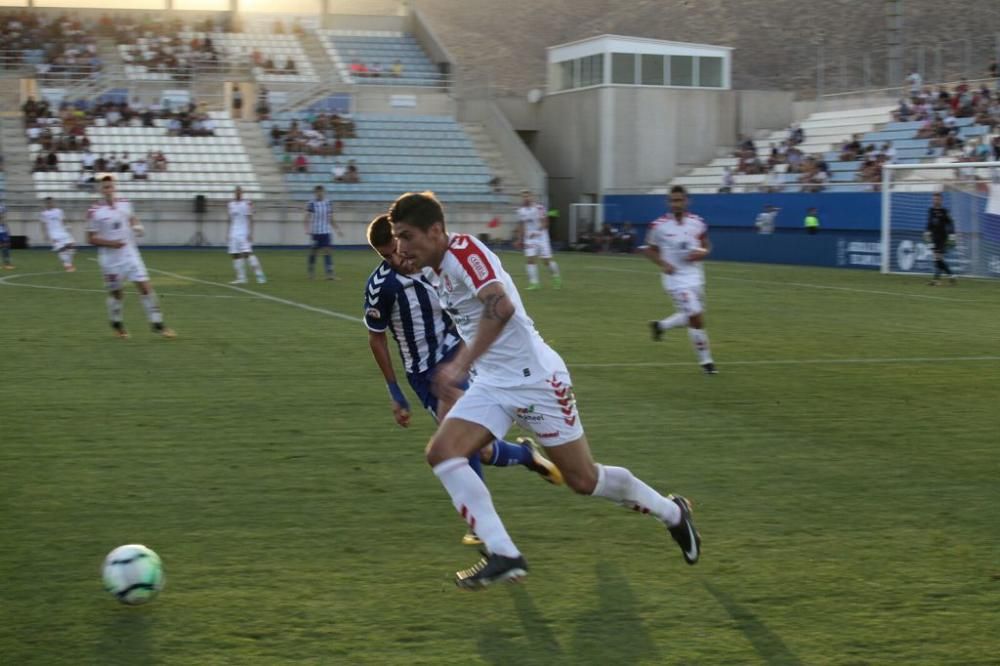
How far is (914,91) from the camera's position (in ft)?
147

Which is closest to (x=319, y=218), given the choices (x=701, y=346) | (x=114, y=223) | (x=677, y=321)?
(x=114, y=223)

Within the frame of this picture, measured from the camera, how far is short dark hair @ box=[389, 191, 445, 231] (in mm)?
5559

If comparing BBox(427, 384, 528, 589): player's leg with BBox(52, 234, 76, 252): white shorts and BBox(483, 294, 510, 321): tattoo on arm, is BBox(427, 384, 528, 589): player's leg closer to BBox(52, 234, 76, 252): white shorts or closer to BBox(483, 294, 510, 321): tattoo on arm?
BBox(483, 294, 510, 321): tattoo on arm

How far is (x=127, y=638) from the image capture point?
17.0ft

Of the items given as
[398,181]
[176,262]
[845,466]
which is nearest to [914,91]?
[398,181]

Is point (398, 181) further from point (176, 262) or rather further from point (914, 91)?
point (914, 91)

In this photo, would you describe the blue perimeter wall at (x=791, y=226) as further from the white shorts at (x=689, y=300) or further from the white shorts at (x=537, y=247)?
the white shorts at (x=689, y=300)

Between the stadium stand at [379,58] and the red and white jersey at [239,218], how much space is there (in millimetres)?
28978

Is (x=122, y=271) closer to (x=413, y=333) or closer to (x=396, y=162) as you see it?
(x=413, y=333)

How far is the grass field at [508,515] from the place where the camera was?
5250 millimetres

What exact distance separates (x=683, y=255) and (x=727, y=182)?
33085 mm

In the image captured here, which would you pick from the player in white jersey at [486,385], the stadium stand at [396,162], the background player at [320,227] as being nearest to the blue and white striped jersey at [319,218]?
the background player at [320,227]

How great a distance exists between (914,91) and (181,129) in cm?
2838

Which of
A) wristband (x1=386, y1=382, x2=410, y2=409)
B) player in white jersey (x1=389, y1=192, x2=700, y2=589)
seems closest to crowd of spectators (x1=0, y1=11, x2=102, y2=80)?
wristband (x1=386, y1=382, x2=410, y2=409)
